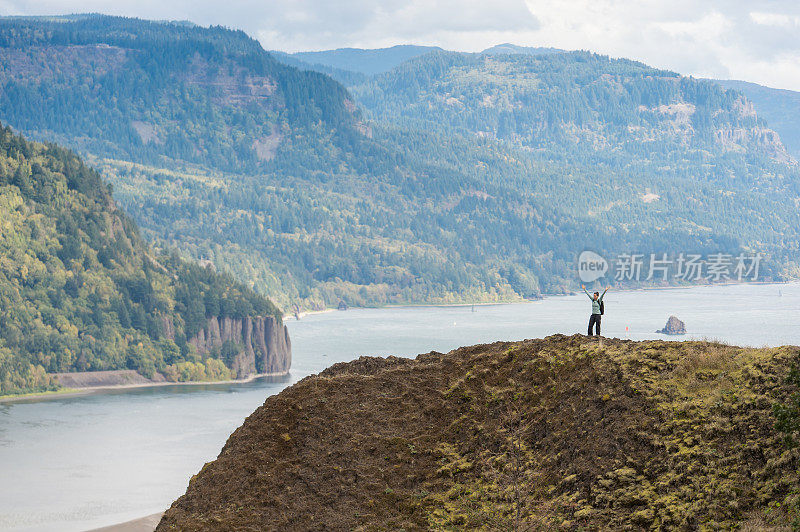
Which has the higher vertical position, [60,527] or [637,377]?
[637,377]

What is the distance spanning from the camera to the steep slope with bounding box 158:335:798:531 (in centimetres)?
2088

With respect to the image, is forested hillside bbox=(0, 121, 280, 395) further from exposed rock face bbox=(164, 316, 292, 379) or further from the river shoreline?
the river shoreline

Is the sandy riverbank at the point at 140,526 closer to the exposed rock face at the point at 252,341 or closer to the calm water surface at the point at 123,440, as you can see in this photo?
the calm water surface at the point at 123,440

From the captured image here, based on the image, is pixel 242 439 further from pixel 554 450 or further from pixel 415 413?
pixel 554 450

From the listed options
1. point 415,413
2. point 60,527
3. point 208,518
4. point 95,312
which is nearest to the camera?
point 208,518

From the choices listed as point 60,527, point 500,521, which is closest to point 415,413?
point 500,521

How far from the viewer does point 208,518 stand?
25.0 m

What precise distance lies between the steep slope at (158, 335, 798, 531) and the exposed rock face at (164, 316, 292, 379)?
15743 cm

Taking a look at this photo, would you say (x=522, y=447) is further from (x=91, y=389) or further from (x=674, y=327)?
(x=674, y=327)

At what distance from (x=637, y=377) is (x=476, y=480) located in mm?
4100

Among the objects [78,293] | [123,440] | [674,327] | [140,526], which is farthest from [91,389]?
[140,526]

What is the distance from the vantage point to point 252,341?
19162cm

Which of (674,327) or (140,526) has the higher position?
(674,327)

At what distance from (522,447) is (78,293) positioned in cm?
17118
